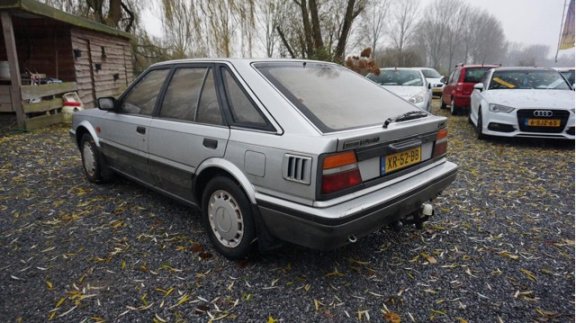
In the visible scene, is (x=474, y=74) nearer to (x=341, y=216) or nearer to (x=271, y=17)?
(x=341, y=216)

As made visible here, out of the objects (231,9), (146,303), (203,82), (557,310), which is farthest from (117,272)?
(231,9)

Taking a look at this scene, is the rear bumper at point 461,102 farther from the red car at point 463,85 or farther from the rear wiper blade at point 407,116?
the rear wiper blade at point 407,116

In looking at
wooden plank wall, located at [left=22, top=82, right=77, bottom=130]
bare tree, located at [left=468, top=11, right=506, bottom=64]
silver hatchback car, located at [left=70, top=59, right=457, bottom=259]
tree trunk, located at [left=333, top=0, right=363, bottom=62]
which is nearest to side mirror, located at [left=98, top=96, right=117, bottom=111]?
silver hatchback car, located at [left=70, top=59, right=457, bottom=259]

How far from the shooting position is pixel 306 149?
2236 millimetres

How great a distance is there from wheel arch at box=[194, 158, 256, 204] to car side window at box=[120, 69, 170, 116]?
105 cm

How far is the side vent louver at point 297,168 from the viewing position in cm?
223

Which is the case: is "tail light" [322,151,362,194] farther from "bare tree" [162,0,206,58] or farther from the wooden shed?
"bare tree" [162,0,206,58]

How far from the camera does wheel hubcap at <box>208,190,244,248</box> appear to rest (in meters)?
2.77

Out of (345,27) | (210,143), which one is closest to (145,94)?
(210,143)

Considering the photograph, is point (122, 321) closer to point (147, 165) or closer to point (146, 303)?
point (146, 303)

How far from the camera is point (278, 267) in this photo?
9.35 feet

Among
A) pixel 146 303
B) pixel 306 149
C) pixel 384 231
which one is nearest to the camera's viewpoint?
pixel 306 149

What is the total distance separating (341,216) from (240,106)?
1147 millimetres

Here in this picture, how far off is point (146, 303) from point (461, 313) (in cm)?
205
